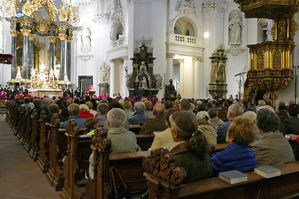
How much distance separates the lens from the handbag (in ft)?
8.45

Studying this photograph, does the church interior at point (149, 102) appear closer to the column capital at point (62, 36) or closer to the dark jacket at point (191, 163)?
the dark jacket at point (191, 163)

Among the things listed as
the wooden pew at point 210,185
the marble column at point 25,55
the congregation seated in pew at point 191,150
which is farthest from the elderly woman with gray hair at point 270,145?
the marble column at point 25,55

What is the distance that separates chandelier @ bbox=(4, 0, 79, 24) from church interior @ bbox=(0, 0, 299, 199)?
0.08 m

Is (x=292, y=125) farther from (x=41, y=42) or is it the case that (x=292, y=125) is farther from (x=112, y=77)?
(x=41, y=42)

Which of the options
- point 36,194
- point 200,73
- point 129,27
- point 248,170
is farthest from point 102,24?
point 248,170

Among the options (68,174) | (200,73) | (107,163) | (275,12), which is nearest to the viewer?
(107,163)

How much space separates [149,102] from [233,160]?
558 cm

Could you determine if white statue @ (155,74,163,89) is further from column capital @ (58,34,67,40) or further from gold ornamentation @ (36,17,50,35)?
gold ornamentation @ (36,17,50,35)

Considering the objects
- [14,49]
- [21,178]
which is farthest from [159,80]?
[21,178]

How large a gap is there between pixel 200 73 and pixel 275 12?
11.1m

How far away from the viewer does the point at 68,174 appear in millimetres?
3924

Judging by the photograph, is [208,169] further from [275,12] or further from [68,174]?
[275,12]

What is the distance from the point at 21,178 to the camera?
482 centimetres

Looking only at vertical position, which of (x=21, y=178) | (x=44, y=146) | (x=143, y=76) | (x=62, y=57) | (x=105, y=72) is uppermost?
(x=62, y=57)
